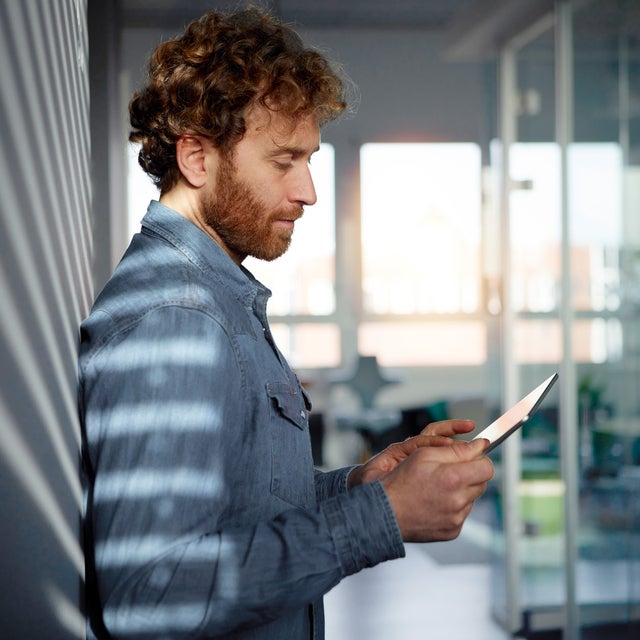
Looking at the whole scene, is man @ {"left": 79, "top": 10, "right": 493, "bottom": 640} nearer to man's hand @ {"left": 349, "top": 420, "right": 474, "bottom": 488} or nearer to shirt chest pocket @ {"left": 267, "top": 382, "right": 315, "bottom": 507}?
shirt chest pocket @ {"left": 267, "top": 382, "right": 315, "bottom": 507}

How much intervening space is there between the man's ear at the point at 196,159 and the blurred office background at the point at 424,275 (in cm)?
14

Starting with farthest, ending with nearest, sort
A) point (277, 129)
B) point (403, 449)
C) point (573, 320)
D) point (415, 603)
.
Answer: point (415, 603)
point (573, 320)
point (403, 449)
point (277, 129)

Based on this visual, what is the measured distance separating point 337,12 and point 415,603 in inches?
229

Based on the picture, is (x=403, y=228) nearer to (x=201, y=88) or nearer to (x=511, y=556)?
(x=511, y=556)

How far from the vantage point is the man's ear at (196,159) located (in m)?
1.17

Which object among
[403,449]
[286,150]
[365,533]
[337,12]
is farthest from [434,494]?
[337,12]

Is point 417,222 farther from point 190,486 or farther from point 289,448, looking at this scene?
point 190,486

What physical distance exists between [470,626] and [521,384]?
111cm

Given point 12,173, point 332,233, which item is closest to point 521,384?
point 12,173

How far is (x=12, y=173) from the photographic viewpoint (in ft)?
2.31

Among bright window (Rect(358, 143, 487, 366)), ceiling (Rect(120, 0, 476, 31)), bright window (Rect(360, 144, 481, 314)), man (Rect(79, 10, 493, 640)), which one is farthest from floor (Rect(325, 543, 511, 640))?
ceiling (Rect(120, 0, 476, 31))

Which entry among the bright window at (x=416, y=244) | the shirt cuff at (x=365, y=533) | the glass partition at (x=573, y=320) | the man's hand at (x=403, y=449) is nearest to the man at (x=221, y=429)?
the shirt cuff at (x=365, y=533)

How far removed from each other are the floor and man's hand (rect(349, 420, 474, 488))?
2.49m

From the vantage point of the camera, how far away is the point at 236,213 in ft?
3.77
